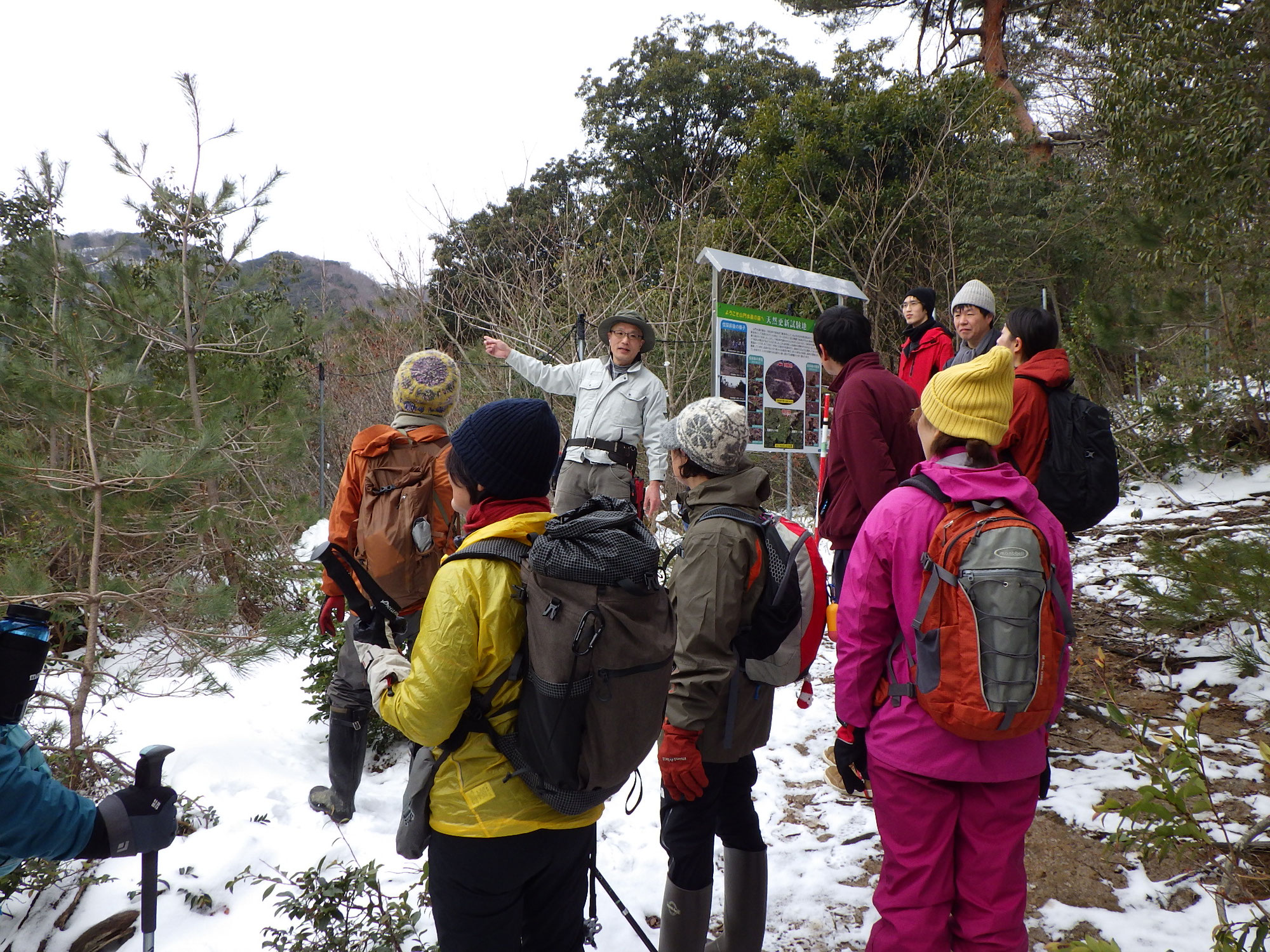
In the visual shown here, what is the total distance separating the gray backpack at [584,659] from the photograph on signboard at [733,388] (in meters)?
3.74

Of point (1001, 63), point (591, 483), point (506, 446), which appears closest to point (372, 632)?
point (506, 446)

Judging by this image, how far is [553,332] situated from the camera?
9344 millimetres

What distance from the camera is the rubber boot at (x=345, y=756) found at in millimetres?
3152

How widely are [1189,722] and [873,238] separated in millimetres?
10732

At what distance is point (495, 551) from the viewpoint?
1.56 meters

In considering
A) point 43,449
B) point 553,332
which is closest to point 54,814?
point 43,449

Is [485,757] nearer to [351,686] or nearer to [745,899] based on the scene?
[745,899]

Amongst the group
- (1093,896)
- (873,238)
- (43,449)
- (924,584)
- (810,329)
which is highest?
(873,238)

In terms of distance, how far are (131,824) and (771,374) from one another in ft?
15.1

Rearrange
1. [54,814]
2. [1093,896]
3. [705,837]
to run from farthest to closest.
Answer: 1. [1093,896]
2. [705,837]
3. [54,814]

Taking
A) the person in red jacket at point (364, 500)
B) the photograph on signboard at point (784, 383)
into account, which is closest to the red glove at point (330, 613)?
the person in red jacket at point (364, 500)

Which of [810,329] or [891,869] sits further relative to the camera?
[810,329]

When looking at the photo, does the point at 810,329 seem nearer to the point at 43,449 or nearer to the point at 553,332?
the point at 553,332

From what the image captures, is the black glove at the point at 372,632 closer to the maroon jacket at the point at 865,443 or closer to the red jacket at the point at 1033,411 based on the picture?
the maroon jacket at the point at 865,443
